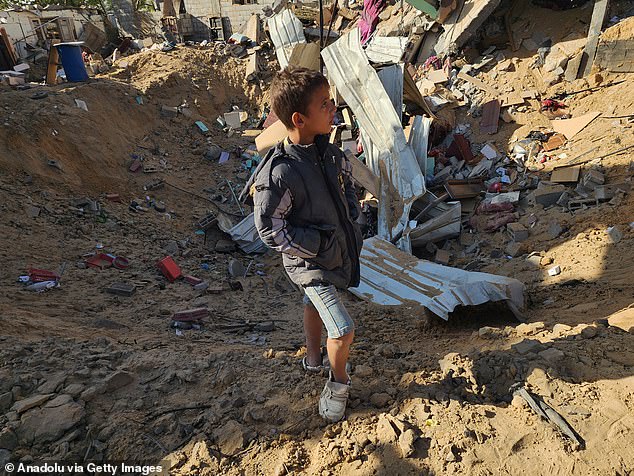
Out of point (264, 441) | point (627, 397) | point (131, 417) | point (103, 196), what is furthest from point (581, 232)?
point (103, 196)

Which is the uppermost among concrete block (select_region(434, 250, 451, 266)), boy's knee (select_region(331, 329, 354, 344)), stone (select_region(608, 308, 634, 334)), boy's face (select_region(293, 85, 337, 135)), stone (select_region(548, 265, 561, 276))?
boy's face (select_region(293, 85, 337, 135))

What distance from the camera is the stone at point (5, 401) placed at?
2148mm

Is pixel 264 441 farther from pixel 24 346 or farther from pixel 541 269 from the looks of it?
pixel 541 269

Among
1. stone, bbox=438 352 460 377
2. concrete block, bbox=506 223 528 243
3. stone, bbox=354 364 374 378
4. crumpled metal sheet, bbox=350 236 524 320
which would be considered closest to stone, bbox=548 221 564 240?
concrete block, bbox=506 223 528 243

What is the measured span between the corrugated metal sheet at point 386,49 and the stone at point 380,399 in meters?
7.56

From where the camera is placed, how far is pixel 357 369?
2520mm

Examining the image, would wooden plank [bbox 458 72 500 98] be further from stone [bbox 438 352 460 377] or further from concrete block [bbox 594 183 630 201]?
stone [bbox 438 352 460 377]

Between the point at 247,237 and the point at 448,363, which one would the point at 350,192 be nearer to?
the point at 448,363

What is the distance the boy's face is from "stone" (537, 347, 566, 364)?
70.4 inches

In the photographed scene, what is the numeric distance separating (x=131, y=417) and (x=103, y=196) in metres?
5.65

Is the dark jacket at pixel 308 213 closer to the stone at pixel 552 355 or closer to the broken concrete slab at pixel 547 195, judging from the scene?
the stone at pixel 552 355

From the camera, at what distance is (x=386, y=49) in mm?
8680

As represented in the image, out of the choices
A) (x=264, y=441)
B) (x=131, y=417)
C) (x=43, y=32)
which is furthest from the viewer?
(x=43, y=32)

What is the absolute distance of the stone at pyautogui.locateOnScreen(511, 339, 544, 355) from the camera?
2385mm
